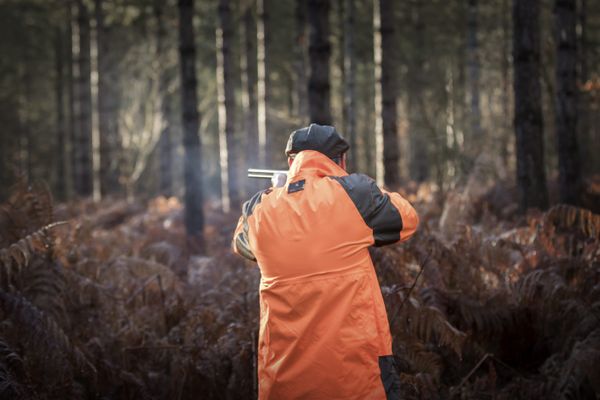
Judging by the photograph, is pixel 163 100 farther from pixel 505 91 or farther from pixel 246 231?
pixel 246 231

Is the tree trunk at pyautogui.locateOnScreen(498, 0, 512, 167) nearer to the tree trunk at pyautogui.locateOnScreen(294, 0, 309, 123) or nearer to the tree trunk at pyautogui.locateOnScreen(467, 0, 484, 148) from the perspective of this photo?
the tree trunk at pyautogui.locateOnScreen(467, 0, 484, 148)

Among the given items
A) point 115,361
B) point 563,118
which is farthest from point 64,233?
point 563,118

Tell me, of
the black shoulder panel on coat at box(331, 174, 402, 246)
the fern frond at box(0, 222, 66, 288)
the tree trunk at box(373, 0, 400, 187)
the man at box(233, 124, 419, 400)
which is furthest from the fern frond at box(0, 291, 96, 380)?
the tree trunk at box(373, 0, 400, 187)

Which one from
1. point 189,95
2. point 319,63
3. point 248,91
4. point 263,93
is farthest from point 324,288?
point 248,91

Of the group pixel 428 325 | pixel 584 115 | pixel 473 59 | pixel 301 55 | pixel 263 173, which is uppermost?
pixel 301 55

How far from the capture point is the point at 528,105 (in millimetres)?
8594

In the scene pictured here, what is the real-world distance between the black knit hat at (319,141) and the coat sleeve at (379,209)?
233 mm

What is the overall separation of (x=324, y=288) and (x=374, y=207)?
1.61 feet

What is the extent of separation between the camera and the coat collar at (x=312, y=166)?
3.46m

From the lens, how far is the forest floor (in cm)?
467

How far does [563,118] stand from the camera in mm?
9648

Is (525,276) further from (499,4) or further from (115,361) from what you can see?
(499,4)

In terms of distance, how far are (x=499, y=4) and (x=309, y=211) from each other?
20.2 metres

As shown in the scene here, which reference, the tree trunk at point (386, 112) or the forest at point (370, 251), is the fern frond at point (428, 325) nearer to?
the forest at point (370, 251)
